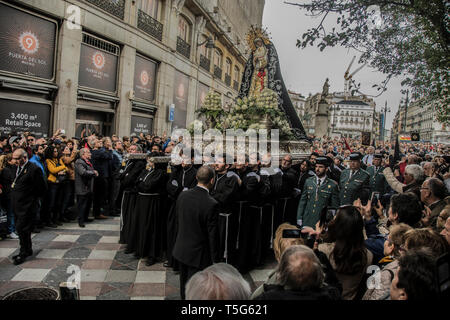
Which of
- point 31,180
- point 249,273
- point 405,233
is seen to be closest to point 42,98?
point 31,180

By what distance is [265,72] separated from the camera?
864 centimetres

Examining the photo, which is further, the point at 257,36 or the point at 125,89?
the point at 125,89

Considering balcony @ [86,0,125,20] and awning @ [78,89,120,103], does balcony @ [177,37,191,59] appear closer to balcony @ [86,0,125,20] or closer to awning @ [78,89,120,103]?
balcony @ [86,0,125,20]

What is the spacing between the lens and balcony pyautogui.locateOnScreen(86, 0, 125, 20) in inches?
532

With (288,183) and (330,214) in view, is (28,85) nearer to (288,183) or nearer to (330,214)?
(288,183)

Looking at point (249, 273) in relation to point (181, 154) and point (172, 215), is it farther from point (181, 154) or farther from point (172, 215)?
point (181, 154)

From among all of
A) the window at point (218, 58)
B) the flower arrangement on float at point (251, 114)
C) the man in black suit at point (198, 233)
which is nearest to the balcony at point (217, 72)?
the window at point (218, 58)

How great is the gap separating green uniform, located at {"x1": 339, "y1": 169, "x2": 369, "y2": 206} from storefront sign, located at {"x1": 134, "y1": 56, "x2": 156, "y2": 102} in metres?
13.4

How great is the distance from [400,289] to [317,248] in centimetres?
102

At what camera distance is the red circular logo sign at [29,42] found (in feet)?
35.4

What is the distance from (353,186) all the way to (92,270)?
5.24m

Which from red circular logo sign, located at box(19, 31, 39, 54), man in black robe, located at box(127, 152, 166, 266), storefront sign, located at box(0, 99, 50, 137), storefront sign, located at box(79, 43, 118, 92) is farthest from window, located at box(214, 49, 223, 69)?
man in black robe, located at box(127, 152, 166, 266)

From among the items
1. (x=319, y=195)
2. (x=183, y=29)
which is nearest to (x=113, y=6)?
(x=183, y=29)

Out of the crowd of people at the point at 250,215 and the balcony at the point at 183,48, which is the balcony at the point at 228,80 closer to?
the balcony at the point at 183,48
